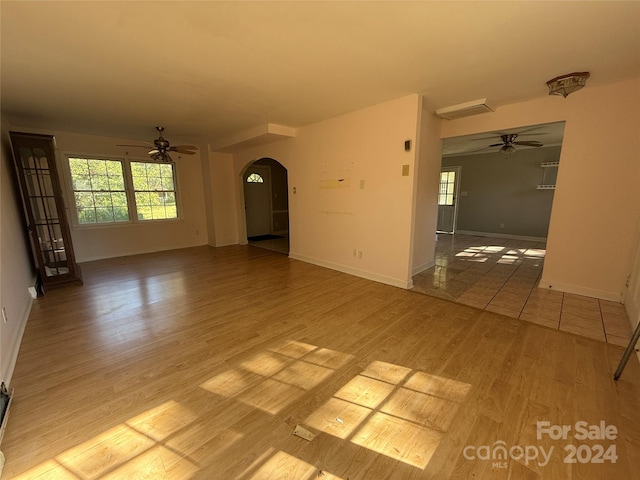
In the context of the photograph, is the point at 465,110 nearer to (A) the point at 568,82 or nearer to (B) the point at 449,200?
(A) the point at 568,82

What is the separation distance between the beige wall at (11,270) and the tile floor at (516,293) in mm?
4172

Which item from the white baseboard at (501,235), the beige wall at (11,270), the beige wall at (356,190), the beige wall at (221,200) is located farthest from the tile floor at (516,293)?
the beige wall at (221,200)

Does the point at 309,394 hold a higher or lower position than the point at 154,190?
lower

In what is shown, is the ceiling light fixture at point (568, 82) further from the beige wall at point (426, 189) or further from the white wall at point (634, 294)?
the white wall at point (634, 294)

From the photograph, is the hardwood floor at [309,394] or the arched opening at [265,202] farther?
the arched opening at [265,202]

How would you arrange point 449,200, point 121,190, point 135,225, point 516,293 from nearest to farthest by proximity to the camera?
point 516,293, point 121,190, point 135,225, point 449,200

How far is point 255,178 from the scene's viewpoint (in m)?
8.06

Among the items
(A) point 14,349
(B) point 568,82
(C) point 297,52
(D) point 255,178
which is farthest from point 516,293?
(D) point 255,178

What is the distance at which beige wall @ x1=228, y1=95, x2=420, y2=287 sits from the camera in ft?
11.8

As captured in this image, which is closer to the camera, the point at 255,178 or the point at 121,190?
the point at 121,190

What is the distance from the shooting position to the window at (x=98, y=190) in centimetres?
528

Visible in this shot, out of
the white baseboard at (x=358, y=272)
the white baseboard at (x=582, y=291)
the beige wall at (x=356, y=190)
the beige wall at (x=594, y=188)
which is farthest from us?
the white baseboard at (x=358, y=272)

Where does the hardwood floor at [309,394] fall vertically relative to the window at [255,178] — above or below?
below

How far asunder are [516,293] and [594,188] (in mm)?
1537
